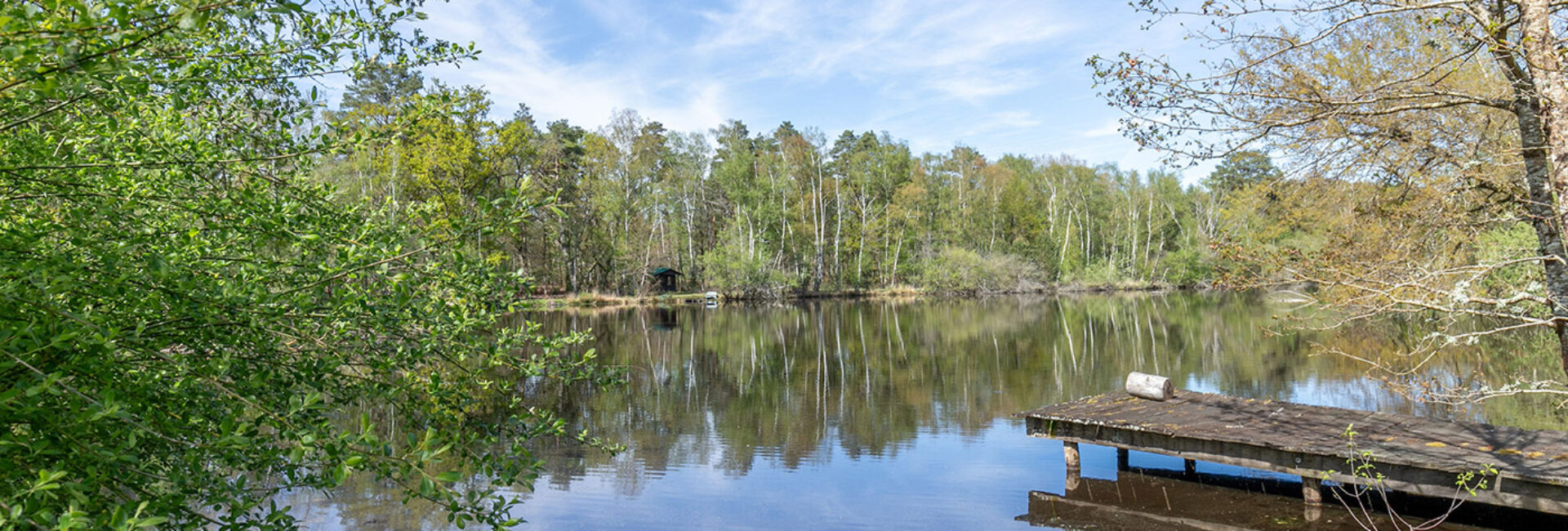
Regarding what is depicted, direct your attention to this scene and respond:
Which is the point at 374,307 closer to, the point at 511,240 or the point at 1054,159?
the point at 511,240

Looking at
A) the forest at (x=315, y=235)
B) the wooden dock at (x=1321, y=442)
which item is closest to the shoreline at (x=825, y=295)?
the forest at (x=315, y=235)

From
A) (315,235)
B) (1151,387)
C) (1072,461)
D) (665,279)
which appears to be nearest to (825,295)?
(665,279)

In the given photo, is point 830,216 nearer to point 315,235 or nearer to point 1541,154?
point 1541,154

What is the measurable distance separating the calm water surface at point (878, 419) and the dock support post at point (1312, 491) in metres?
0.18

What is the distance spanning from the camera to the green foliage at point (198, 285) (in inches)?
95.0

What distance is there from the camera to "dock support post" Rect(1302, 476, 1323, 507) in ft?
27.1

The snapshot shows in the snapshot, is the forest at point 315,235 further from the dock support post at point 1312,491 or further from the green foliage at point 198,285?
the dock support post at point 1312,491

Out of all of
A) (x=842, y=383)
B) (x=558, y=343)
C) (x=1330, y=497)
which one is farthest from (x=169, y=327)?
(x=842, y=383)

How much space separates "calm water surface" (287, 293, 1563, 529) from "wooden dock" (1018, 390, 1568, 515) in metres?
0.65

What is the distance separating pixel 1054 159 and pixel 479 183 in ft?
143

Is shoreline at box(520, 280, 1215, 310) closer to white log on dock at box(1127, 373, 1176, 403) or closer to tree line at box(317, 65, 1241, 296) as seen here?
tree line at box(317, 65, 1241, 296)

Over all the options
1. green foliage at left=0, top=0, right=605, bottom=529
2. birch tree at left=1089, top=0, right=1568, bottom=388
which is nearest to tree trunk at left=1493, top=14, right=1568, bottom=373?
birch tree at left=1089, top=0, right=1568, bottom=388

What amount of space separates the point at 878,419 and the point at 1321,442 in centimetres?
719

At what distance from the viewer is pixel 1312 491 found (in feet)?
27.2
